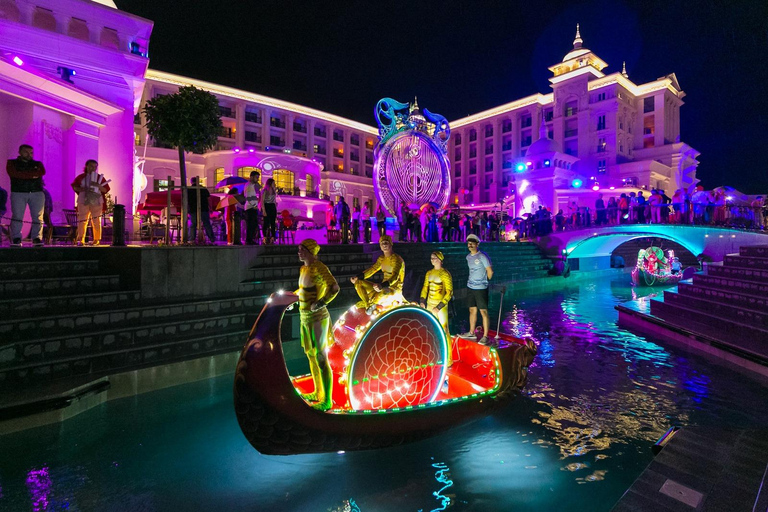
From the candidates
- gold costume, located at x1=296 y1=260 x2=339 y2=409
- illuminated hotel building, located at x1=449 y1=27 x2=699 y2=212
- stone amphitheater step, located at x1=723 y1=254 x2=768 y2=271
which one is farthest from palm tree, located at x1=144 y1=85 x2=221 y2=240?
illuminated hotel building, located at x1=449 y1=27 x2=699 y2=212

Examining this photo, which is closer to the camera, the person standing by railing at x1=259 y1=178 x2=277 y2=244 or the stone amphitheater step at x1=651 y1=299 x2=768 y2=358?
the stone amphitheater step at x1=651 y1=299 x2=768 y2=358

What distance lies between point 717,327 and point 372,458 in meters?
8.66

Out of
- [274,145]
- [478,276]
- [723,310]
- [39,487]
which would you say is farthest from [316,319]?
[274,145]

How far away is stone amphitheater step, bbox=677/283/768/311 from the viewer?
26.6ft

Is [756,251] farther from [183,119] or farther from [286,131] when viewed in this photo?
[286,131]

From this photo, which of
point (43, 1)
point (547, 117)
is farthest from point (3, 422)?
point (547, 117)

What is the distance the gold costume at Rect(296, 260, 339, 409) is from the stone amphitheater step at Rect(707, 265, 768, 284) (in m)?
10.2

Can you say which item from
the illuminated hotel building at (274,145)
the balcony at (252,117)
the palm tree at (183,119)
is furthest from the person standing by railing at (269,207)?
the balcony at (252,117)

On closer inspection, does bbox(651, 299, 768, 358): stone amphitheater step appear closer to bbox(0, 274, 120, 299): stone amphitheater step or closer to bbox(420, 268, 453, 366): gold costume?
bbox(420, 268, 453, 366): gold costume

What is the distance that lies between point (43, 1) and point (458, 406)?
20214 mm

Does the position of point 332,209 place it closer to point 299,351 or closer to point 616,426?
point 299,351

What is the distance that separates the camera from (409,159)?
16.7m

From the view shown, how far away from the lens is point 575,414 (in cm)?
544

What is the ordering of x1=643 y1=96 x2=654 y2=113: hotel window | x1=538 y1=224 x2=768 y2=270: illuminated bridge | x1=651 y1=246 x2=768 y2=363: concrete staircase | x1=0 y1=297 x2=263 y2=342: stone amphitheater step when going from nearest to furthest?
x1=0 y1=297 x2=263 y2=342: stone amphitheater step → x1=651 y1=246 x2=768 y2=363: concrete staircase → x1=538 y1=224 x2=768 y2=270: illuminated bridge → x1=643 y1=96 x2=654 y2=113: hotel window
